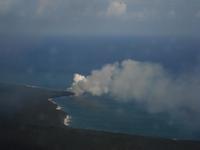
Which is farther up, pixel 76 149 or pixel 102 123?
pixel 102 123

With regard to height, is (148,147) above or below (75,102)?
below

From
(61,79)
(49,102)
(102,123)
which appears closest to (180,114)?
(102,123)

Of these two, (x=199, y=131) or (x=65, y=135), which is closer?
(x=65, y=135)

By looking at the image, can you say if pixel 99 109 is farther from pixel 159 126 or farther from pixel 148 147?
pixel 148 147

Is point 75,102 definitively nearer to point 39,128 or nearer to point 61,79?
point 61,79

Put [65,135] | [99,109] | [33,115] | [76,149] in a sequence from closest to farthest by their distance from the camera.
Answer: [76,149], [65,135], [33,115], [99,109]

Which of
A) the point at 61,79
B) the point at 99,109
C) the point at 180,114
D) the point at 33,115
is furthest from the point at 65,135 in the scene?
the point at 61,79

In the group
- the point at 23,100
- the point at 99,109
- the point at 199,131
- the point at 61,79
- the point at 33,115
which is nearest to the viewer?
the point at 33,115

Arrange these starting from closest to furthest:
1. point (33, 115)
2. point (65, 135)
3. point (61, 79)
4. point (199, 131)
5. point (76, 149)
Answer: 1. point (76, 149)
2. point (65, 135)
3. point (33, 115)
4. point (199, 131)
5. point (61, 79)

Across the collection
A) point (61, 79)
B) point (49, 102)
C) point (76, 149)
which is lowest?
point (76, 149)
